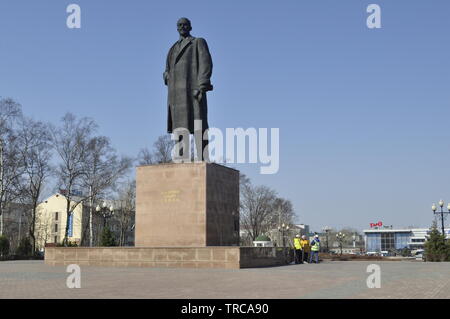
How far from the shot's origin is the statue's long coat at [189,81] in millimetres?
18922

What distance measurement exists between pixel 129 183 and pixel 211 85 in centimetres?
3582

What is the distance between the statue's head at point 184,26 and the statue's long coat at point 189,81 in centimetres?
26

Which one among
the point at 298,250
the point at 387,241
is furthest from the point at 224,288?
the point at 387,241

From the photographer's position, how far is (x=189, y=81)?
19312mm

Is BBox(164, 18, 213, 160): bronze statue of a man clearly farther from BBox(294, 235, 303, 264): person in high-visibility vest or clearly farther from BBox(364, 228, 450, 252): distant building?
BBox(364, 228, 450, 252): distant building

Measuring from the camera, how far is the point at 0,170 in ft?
118

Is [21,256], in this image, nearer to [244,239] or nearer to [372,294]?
[372,294]

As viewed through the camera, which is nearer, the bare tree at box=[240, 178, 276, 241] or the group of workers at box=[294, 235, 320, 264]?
the group of workers at box=[294, 235, 320, 264]

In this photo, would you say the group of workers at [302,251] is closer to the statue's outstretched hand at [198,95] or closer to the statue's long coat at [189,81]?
the statue's long coat at [189,81]

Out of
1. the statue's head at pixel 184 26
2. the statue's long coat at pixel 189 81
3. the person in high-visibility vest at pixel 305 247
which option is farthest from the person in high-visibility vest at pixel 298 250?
the statue's head at pixel 184 26

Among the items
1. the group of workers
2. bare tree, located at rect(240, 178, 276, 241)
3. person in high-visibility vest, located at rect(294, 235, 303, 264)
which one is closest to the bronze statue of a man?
person in high-visibility vest, located at rect(294, 235, 303, 264)

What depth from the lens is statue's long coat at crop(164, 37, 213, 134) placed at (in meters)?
18.9

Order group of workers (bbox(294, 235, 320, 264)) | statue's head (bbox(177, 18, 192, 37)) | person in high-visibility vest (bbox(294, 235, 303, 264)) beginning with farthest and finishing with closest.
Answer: person in high-visibility vest (bbox(294, 235, 303, 264)) < group of workers (bbox(294, 235, 320, 264)) < statue's head (bbox(177, 18, 192, 37))
